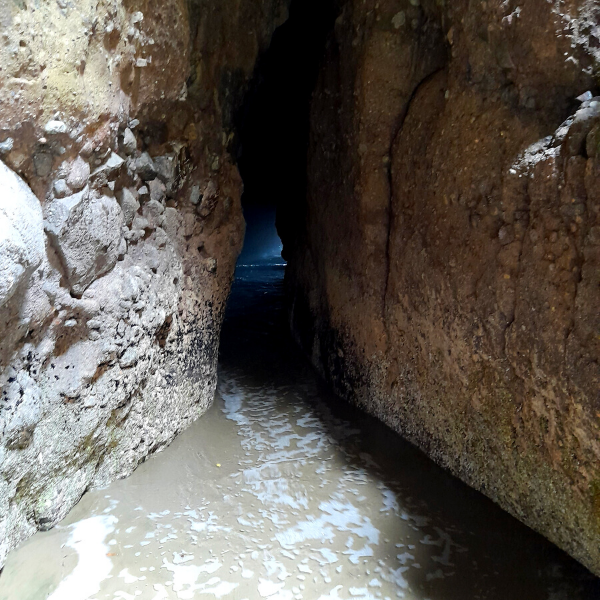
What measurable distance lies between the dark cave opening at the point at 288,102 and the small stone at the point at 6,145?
1474mm

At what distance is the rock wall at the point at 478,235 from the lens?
163cm

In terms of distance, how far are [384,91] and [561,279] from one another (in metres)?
1.23

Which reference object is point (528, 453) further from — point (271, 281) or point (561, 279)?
point (271, 281)

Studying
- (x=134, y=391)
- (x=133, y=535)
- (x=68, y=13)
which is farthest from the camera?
(x=134, y=391)

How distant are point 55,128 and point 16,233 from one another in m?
0.35

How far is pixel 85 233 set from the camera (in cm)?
177

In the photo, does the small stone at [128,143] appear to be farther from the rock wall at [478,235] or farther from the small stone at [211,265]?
the rock wall at [478,235]

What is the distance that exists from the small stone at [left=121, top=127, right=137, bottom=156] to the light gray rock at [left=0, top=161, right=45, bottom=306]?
488 mm

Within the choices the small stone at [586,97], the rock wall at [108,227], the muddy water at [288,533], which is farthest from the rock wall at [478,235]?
the rock wall at [108,227]

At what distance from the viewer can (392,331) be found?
101 inches

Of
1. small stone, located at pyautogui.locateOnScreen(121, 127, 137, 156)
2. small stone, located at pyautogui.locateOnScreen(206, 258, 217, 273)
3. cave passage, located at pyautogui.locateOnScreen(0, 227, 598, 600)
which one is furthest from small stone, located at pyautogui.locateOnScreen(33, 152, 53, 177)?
cave passage, located at pyautogui.locateOnScreen(0, 227, 598, 600)

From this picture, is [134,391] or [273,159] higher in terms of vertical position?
[273,159]

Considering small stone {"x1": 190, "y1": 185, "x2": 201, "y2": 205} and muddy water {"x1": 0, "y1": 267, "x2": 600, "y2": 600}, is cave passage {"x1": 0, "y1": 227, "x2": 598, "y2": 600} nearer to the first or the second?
muddy water {"x1": 0, "y1": 267, "x2": 600, "y2": 600}

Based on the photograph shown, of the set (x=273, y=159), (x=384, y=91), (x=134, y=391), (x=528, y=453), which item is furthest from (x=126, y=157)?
(x=273, y=159)
